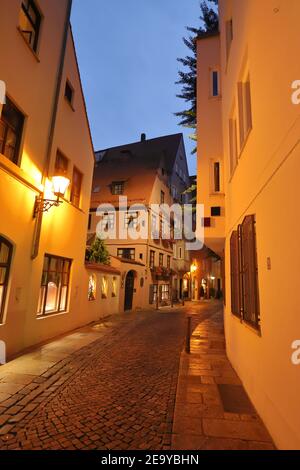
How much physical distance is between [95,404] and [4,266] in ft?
12.8

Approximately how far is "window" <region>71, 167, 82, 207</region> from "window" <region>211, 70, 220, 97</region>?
19.8 feet

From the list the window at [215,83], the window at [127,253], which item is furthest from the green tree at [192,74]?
the window at [127,253]

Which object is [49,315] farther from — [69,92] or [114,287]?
[69,92]

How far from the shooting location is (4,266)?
6320mm

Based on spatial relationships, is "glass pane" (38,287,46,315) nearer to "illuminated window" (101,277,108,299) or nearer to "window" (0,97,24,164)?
"window" (0,97,24,164)

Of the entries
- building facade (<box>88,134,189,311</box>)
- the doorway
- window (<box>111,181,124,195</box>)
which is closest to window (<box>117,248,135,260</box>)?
building facade (<box>88,134,189,311</box>)

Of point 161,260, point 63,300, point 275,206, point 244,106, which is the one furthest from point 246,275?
point 161,260

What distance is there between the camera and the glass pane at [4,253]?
20.3 ft

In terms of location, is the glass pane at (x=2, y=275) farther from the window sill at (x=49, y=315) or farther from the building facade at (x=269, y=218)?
the building facade at (x=269, y=218)

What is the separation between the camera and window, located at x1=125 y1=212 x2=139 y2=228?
891 inches

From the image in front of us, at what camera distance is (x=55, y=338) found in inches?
336

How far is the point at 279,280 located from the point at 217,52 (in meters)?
10.2
